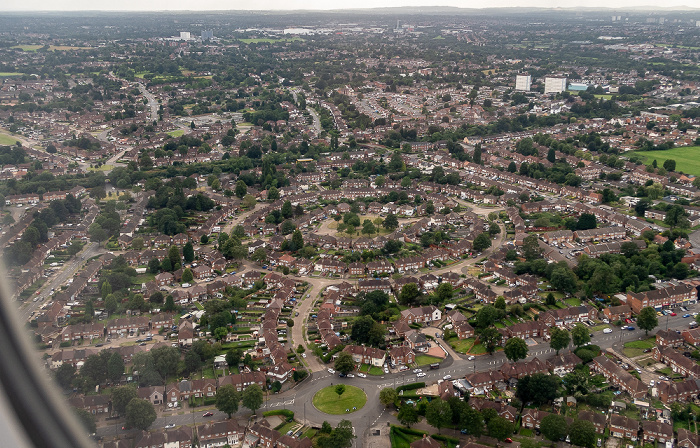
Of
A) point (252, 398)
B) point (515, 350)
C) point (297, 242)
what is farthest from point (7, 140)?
point (515, 350)

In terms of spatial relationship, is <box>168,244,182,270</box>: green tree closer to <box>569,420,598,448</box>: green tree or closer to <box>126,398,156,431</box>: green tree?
<box>126,398,156,431</box>: green tree

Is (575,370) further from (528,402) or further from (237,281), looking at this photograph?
(237,281)

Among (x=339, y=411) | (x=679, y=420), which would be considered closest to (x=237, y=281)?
(x=339, y=411)

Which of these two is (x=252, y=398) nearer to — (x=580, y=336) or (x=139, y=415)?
(x=139, y=415)

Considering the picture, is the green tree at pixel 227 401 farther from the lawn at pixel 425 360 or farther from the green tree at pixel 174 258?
the green tree at pixel 174 258

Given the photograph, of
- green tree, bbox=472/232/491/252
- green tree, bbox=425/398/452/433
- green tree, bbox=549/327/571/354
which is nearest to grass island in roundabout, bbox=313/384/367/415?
green tree, bbox=425/398/452/433
